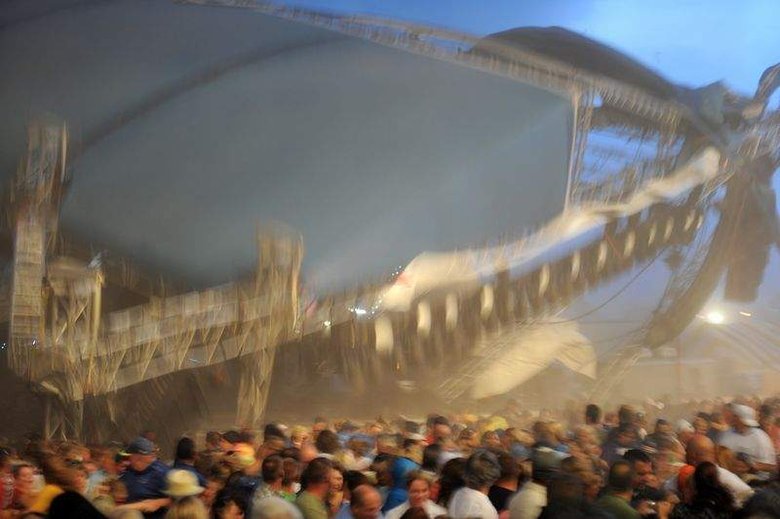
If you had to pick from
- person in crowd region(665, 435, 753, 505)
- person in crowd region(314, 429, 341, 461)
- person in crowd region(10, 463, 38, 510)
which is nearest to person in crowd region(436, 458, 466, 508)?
person in crowd region(665, 435, 753, 505)

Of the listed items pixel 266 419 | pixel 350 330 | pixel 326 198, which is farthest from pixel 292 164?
pixel 266 419

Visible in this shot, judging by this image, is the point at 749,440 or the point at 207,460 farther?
the point at 749,440

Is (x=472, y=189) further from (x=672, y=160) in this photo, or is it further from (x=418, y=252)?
(x=672, y=160)

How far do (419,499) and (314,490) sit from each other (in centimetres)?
35

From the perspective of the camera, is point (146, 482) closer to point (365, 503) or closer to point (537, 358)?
point (365, 503)

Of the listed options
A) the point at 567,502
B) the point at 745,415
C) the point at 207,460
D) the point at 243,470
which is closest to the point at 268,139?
the point at 207,460

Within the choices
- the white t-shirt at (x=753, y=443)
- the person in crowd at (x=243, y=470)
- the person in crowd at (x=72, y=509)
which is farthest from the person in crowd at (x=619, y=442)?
the person in crowd at (x=72, y=509)

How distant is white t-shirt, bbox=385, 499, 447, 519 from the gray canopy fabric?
2590 millimetres

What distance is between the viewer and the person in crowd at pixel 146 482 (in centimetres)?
347

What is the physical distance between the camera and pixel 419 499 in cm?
296

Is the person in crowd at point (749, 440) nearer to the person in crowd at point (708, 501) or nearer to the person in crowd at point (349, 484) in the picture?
the person in crowd at point (708, 501)

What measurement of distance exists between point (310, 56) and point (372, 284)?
1554 mm

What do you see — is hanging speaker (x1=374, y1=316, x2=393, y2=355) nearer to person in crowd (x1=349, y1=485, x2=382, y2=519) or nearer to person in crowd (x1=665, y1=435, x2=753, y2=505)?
person in crowd (x1=665, y1=435, x2=753, y2=505)

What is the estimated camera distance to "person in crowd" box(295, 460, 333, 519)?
9.86ft
